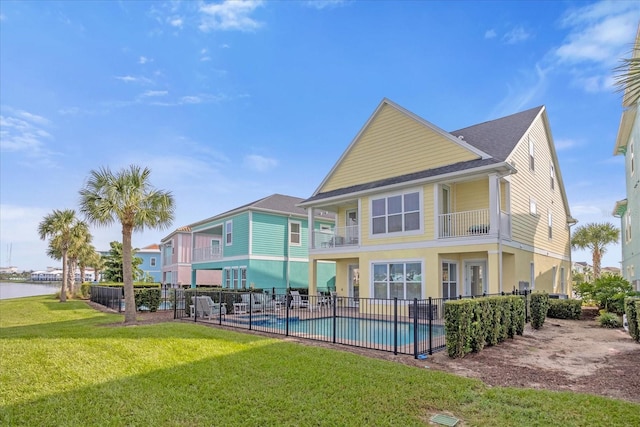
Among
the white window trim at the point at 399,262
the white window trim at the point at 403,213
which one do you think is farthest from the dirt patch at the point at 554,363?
the white window trim at the point at 403,213

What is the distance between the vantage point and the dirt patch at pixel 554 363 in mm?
6551

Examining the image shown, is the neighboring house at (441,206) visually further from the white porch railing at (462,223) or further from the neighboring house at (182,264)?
the neighboring house at (182,264)

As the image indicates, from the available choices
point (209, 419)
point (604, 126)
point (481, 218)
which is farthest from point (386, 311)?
point (604, 126)

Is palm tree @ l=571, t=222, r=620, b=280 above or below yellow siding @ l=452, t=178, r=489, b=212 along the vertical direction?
below

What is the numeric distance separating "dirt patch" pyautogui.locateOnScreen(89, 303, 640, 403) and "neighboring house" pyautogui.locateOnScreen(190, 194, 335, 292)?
1362cm

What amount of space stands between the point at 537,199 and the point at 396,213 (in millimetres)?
7421

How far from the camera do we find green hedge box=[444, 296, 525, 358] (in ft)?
Result: 26.7

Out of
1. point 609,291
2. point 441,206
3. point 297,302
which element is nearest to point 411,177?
point 441,206

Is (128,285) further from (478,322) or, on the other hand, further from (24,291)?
(24,291)

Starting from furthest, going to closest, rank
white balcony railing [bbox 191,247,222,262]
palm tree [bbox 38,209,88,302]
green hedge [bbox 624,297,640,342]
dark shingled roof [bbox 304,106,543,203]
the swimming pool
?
white balcony railing [bbox 191,247,222,262] → palm tree [bbox 38,209,88,302] → dark shingled roof [bbox 304,106,543,203] → the swimming pool → green hedge [bbox 624,297,640,342]

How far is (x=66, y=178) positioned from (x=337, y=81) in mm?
16418

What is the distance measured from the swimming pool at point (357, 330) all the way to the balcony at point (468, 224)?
445 centimetres

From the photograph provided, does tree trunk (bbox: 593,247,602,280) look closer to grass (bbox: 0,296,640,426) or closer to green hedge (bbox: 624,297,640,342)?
green hedge (bbox: 624,297,640,342)

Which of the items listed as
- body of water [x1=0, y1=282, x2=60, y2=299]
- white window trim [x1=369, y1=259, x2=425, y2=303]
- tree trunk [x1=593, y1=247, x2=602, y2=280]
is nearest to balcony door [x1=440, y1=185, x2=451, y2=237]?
white window trim [x1=369, y1=259, x2=425, y2=303]
